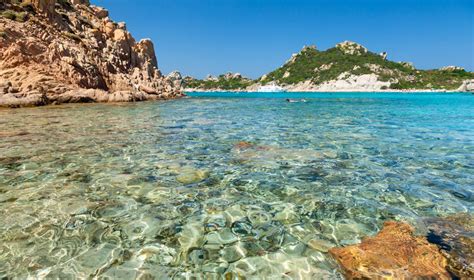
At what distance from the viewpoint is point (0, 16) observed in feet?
112

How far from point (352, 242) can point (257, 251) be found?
1491mm

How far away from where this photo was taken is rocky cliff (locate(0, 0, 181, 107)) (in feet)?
99.7

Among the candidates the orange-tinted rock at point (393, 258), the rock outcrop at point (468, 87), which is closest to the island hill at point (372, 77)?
the rock outcrop at point (468, 87)

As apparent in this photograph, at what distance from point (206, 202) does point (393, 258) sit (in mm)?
3300

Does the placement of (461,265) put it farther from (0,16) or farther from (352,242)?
(0,16)

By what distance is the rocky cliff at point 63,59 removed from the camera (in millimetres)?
30391

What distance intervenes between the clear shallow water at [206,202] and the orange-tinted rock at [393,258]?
283 mm

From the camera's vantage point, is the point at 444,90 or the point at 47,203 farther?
the point at 444,90

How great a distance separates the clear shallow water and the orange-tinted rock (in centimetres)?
28

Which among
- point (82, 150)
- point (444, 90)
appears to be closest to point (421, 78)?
point (444, 90)

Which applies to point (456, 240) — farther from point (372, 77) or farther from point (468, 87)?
point (372, 77)

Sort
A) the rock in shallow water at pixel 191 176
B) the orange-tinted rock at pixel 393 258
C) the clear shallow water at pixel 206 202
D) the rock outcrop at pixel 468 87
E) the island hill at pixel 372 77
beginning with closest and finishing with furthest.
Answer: the orange-tinted rock at pixel 393 258, the clear shallow water at pixel 206 202, the rock in shallow water at pixel 191 176, the rock outcrop at pixel 468 87, the island hill at pixel 372 77

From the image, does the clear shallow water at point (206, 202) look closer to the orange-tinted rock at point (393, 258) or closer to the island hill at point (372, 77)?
the orange-tinted rock at point (393, 258)

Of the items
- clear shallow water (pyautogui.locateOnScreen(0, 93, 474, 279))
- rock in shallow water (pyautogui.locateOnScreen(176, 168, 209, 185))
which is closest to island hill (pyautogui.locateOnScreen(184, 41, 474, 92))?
clear shallow water (pyautogui.locateOnScreen(0, 93, 474, 279))
